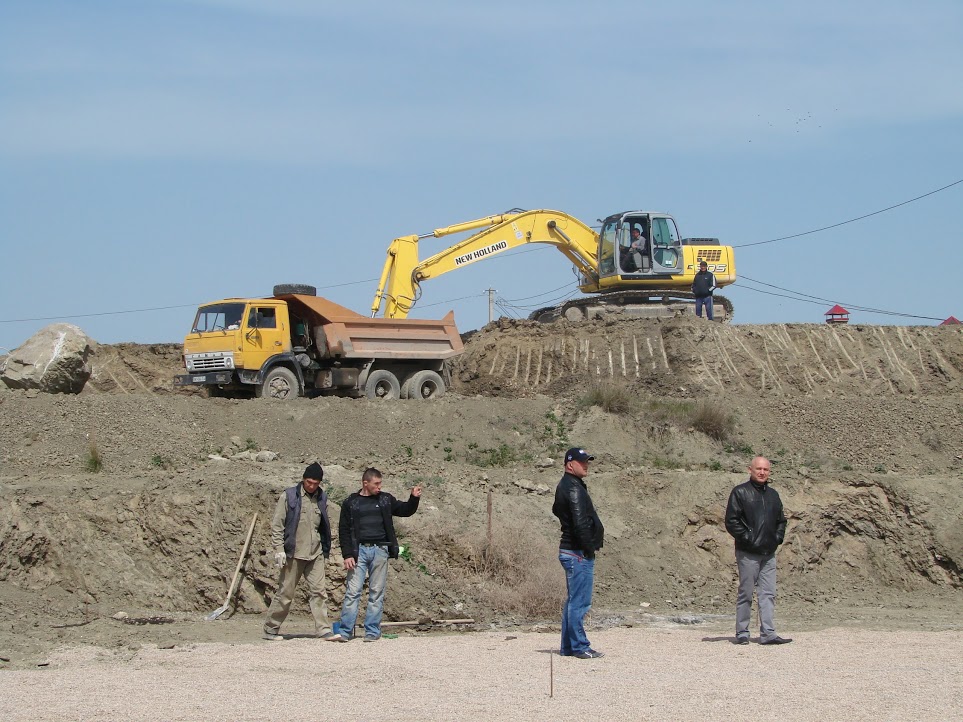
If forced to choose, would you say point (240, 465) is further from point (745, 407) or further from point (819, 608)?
point (745, 407)

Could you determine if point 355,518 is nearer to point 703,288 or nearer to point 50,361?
point 50,361

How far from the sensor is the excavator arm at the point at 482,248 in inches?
1085

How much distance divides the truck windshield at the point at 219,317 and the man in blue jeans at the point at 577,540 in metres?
14.1

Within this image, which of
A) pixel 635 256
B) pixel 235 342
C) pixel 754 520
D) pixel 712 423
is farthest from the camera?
pixel 635 256

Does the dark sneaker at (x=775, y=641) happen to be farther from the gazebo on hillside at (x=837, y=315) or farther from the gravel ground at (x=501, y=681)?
the gazebo on hillside at (x=837, y=315)

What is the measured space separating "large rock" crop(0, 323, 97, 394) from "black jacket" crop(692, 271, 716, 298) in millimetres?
13980

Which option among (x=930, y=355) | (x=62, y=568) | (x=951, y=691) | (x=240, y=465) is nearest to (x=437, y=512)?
(x=240, y=465)

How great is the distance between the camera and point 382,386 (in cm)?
2489

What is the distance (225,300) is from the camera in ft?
76.7

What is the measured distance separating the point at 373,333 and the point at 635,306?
27.4 ft

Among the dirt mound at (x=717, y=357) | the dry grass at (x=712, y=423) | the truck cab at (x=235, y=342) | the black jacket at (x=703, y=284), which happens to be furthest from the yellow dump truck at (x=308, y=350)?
the black jacket at (x=703, y=284)

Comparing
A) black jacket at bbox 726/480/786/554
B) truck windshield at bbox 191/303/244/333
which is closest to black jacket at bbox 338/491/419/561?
black jacket at bbox 726/480/786/554

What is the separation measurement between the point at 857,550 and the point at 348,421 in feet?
30.5

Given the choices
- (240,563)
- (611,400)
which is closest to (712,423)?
(611,400)
